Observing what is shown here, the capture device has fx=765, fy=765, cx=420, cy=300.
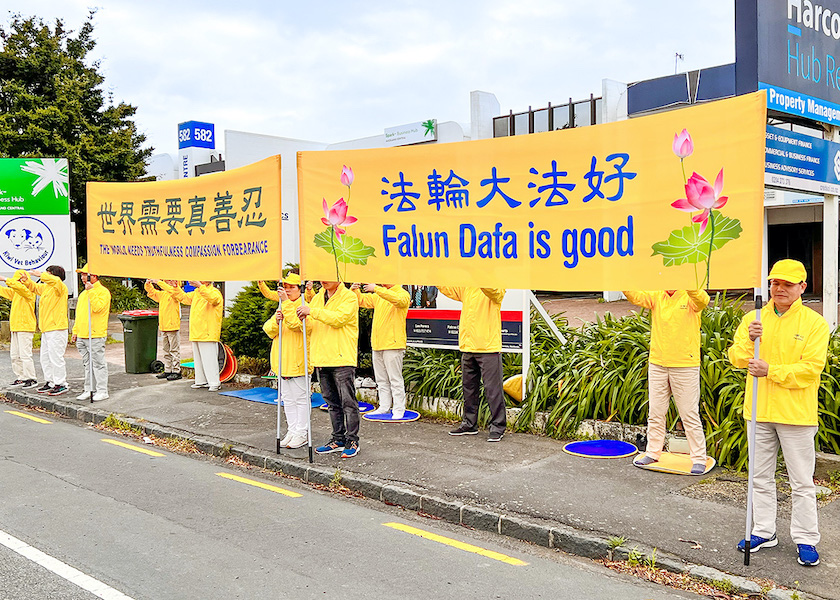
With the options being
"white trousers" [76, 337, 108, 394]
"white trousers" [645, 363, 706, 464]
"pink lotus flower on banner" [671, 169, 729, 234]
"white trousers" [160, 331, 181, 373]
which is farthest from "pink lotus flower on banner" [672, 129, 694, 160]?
"white trousers" [160, 331, 181, 373]

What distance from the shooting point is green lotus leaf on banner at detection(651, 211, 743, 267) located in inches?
214

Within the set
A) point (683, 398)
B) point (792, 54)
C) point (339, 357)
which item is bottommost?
point (683, 398)

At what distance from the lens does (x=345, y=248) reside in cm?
795

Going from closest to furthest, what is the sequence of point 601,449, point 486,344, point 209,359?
1. point 601,449
2. point 486,344
3. point 209,359

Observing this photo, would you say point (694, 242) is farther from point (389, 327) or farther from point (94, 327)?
point (94, 327)

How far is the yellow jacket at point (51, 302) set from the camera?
470 inches

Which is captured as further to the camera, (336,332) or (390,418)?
(390,418)

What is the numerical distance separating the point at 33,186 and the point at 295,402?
26.9 ft

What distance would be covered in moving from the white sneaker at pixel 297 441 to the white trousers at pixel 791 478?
472 cm

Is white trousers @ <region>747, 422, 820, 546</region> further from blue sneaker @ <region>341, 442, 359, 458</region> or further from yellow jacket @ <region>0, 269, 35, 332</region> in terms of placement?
yellow jacket @ <region>0, 269, 35, 332</region>

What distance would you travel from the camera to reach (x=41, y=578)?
4863mm

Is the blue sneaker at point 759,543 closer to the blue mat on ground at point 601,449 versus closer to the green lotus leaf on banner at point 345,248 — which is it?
the blue mat on ground at point 601,449

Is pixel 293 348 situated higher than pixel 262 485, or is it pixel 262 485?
pixel 293 348

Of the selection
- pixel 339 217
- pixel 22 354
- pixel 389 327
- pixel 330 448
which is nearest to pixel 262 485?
pixel 330 448
